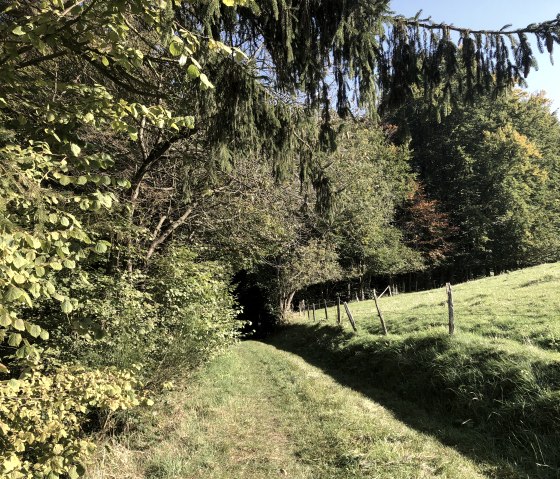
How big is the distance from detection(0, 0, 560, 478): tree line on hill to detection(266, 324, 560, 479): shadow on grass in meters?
4.10

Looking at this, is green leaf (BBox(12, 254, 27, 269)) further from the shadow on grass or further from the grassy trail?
the shadow on grass

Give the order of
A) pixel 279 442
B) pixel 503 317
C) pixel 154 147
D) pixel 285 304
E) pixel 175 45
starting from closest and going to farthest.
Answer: pixel 175 45 → pixel 279 442 → pixel 154 147 → pixel 503 317 → pixel 285 304

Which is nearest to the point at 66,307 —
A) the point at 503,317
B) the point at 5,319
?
the point at 5,319

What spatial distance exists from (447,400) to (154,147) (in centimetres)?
776

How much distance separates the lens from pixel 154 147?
26.9ft

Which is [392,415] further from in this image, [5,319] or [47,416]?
[5,319]

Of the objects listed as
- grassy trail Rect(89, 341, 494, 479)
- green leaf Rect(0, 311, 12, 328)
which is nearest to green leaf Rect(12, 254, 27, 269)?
green leaf Rect(0, 311, 12, 328)

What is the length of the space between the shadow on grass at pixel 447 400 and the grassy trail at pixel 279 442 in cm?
40

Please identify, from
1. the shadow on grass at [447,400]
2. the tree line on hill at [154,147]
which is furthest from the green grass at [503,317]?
the tree line on hill at [154,147]

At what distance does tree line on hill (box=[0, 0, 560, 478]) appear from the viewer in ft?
10.3

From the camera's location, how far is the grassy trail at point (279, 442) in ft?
17.2

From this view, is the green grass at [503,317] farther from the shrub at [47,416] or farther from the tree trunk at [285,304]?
the tree trunk at [285,304]

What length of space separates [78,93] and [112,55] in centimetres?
84

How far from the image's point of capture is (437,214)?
41312 millimetres
